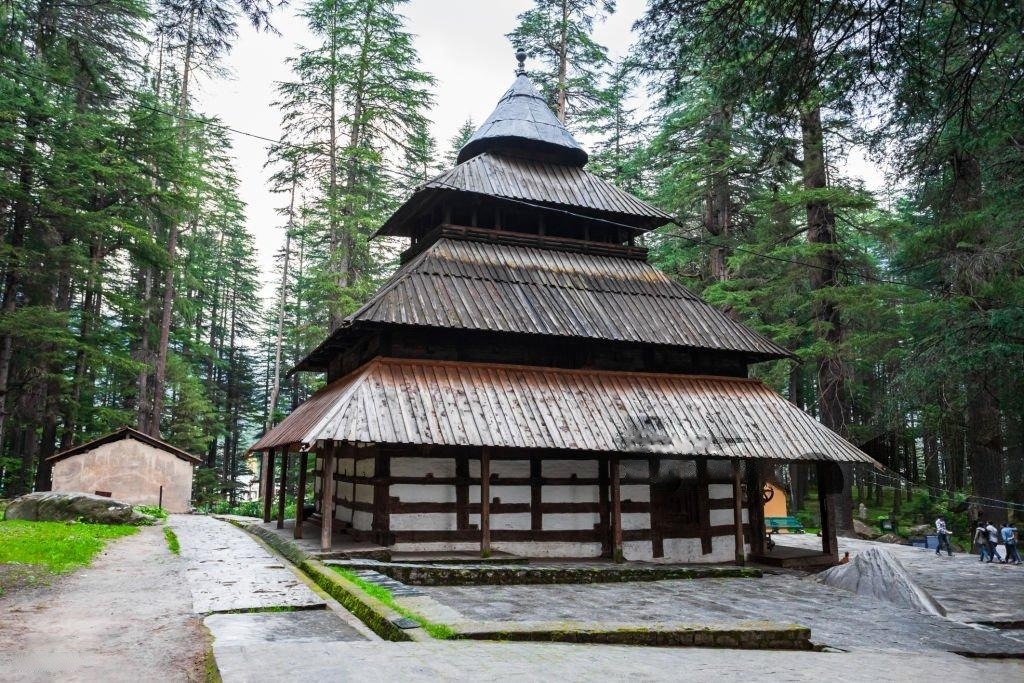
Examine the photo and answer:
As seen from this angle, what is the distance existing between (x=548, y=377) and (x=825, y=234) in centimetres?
1478

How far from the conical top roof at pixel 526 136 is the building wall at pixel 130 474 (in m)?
18.4

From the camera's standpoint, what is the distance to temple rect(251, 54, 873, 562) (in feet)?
45.3

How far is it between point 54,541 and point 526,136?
15.1m

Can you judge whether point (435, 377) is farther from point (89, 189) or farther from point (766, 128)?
point (89, 189)

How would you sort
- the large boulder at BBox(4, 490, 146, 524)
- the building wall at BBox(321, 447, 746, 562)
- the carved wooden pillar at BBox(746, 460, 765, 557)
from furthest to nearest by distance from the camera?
the large boulder at BBox(4, 490, 146, 524), the carved wooden pillar at BBox(746, 460, 765, 557), the building wall at BBox(321, 447, 746, 562)

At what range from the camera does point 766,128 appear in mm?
8586

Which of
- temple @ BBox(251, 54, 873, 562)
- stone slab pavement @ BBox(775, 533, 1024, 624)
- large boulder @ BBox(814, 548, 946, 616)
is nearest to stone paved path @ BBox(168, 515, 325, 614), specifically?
temple @ BBox(251, 54, 873, 562)

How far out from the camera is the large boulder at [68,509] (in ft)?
60.0

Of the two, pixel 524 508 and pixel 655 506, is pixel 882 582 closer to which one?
pixel 655 506

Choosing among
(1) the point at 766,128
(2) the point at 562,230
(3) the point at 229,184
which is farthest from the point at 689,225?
(3) the point at 229,184

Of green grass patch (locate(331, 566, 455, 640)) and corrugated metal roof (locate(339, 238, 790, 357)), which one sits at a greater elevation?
corrugated metal roof (locate(339, 238, 790, 357))

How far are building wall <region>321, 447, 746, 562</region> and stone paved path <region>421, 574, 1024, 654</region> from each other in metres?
2.37

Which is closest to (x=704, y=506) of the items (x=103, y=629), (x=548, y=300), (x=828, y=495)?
(x=828, y=495)

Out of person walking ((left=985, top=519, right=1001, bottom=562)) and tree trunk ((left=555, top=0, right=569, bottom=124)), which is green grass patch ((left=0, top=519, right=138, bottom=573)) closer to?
person walking ((left=985, top=519, right=1001, bottom=562))
